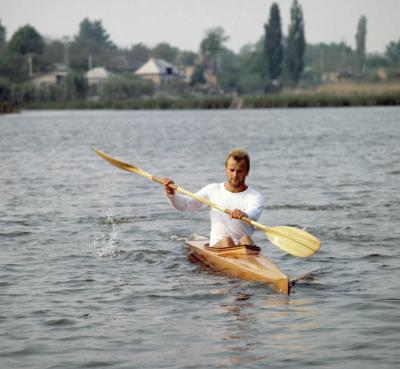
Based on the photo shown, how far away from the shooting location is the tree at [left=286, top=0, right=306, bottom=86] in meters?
121

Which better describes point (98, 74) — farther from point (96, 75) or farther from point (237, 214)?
point (237, 214)

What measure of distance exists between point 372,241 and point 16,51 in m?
142

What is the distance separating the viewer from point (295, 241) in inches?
405

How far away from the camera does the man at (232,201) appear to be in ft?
31.9

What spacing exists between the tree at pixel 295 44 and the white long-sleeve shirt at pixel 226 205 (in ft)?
368

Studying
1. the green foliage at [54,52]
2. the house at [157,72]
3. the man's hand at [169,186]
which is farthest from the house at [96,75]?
the man's hand at [169,186]

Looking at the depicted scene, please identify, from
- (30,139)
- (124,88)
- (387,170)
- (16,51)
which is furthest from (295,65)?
(387,170)

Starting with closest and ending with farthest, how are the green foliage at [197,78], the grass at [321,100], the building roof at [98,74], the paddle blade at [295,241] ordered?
the paddle blade at [295,241] < the grass at [321,100] < the building roof at [98,74] < the green foliage at [197,78]

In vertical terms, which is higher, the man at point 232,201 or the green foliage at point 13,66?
the green foliage at point 13,66

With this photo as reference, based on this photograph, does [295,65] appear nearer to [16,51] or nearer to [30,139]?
[16,51]

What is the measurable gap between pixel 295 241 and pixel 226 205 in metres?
0.92

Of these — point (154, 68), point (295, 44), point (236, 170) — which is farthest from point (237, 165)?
point (154, 68)

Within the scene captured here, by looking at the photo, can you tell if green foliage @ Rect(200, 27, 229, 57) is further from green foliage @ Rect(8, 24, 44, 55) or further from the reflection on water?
A: the reflection on water

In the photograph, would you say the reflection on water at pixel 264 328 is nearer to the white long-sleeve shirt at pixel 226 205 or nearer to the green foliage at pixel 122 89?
the white long-sleeve shirt at pixel 226 205
